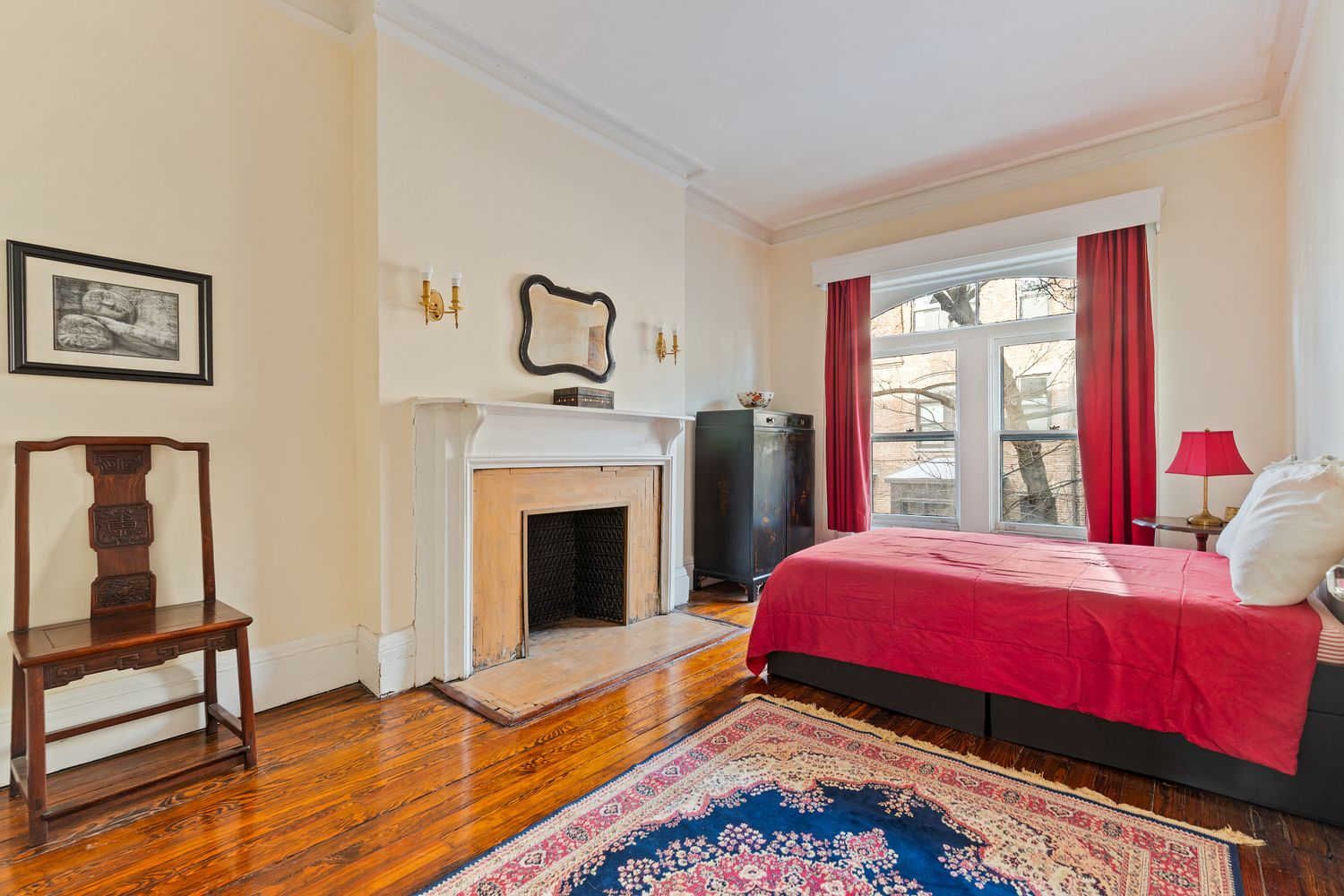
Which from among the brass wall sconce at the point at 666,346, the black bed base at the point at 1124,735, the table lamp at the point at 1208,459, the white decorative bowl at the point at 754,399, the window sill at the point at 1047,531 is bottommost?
the black bed base at the point at 1124,735

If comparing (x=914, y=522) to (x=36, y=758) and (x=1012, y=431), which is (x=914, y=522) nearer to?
(x=1012, y=431)

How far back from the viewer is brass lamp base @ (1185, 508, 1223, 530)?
327 centimetres

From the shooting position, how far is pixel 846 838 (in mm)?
1811

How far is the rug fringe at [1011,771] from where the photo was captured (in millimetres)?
1809

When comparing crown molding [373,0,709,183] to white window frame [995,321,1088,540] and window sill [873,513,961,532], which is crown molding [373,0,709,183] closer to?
white window frame [995,321,1088,540]

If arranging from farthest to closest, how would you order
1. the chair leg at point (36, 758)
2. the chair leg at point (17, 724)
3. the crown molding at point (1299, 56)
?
the crown molding at point (1299, 56) < the chair leg at point (17, 724) < the chair leg at point (36, 758)

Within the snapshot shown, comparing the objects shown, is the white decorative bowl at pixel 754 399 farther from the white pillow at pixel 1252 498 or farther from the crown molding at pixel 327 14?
the crown molding at pixel 327 14

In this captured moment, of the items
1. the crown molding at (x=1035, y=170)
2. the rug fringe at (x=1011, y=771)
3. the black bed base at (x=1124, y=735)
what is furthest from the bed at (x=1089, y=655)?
the crown molding at (x=1035, y=170)

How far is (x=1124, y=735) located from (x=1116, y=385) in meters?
2.50

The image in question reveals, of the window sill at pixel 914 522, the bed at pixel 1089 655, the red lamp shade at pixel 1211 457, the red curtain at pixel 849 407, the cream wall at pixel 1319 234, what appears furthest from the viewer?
the red curtain at pixel 849 407

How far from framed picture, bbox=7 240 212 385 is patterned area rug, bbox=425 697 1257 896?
82.5 inches

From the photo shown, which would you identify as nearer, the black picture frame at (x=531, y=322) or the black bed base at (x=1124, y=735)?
the black bed base at (x=1124, y=735)

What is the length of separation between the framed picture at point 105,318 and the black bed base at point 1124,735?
9.21 feet

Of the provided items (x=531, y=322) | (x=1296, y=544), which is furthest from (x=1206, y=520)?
(x=531, y=322)
